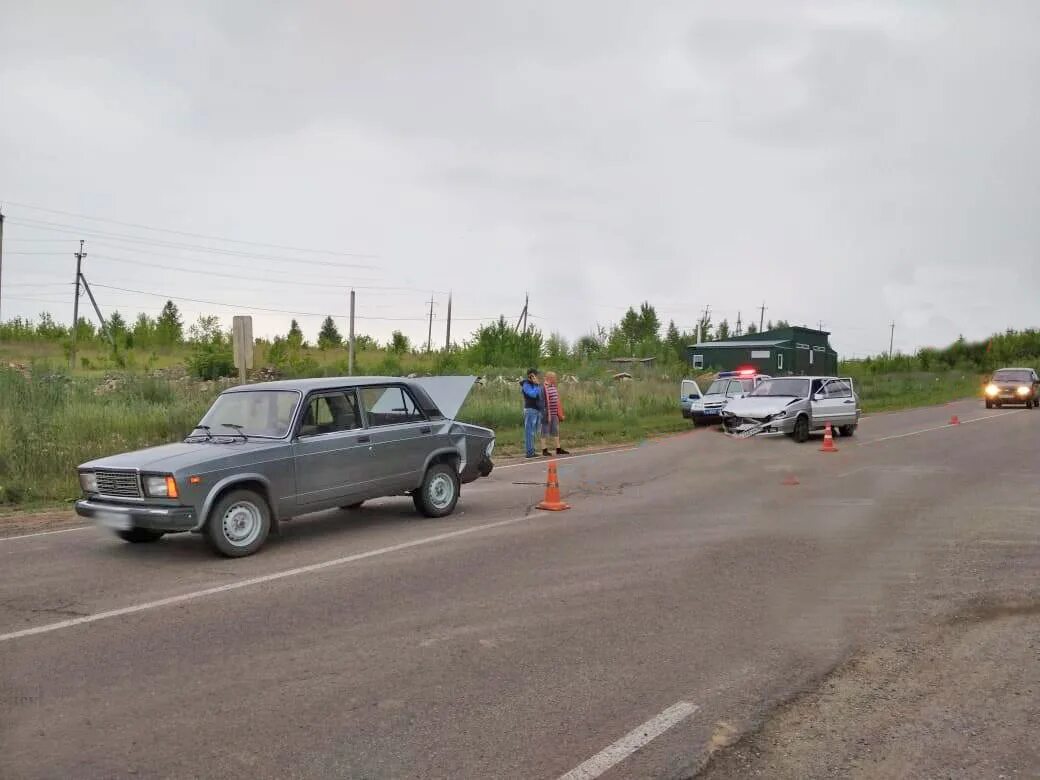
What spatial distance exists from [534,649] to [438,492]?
17.4ft

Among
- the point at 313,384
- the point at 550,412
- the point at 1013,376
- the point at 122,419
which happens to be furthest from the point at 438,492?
the point at 1013,376

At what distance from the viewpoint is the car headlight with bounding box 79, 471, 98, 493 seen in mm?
8594

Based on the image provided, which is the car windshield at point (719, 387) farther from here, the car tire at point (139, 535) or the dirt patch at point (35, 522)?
the car tire at point (139, 535)

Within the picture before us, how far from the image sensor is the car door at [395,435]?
983 cm

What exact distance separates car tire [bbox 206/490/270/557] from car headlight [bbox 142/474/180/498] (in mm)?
419

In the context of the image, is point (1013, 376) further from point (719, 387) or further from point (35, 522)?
point (35, 522)

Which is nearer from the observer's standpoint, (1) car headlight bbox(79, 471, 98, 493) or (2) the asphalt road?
(2) the asphalt road

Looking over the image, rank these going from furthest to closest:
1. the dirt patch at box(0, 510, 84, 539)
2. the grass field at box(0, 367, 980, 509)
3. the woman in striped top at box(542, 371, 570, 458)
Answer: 1. the woman in striped top at box(542, 371, 570, 458)
2. the grass field at box(0, 367, 980, 509)
3. the dirt patch at box(0, 510, 84, 539)

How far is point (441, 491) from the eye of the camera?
1077 centimetres

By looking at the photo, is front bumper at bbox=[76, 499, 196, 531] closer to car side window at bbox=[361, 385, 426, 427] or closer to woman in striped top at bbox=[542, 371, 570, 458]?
car side window at bbox=[361, 385, 426, 427]

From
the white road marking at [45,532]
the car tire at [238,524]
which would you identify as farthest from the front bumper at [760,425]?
the white road marking at [45,532]

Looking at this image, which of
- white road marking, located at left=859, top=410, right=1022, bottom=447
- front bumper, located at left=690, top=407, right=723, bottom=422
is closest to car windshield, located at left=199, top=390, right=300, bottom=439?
white road marking, located at left=859, top=410, right=1022, bottom=447

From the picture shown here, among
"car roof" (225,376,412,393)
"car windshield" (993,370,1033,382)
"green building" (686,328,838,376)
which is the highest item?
"green building" (686,328,838,376)

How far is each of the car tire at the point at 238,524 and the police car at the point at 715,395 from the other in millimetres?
20246
